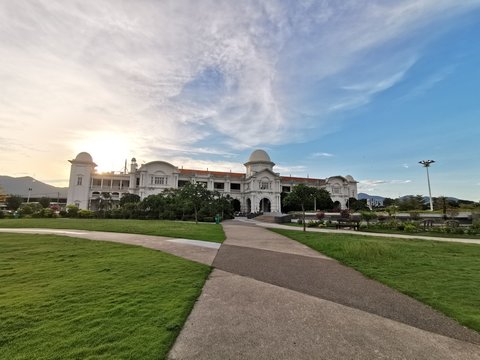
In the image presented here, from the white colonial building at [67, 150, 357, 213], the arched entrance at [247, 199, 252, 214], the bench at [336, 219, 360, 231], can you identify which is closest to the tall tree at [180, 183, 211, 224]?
the bench at [336, 219, 360, 231]

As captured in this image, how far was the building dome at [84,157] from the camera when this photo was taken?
55.1 meters

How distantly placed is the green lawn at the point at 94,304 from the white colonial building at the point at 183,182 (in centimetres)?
4720

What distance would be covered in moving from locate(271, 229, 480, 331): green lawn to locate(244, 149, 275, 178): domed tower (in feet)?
164

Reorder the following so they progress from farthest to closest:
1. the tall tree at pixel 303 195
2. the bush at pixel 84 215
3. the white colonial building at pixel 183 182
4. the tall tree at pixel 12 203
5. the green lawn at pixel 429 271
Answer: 1. the white colonial building at pixel 183 182
2. the tall tree at pixel 12 203
3. the bush at pixel 84 215
4. the tall tree at pixel 303 195
5. the green lawn at pixel 429 271

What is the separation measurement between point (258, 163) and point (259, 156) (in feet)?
7.30

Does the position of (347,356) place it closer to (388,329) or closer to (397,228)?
(388,329)

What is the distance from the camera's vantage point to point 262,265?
25.8 ft

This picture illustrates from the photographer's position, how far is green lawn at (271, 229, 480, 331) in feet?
15.8

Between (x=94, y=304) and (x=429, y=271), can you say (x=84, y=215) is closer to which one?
(x=94, y=304)

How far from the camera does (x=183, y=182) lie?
58.4m

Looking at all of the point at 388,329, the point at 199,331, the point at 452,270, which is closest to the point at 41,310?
the point at 199,331

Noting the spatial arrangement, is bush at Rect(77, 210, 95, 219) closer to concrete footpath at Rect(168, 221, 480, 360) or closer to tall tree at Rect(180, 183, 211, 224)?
tall tree at Rect(180, 183, 211, 224)

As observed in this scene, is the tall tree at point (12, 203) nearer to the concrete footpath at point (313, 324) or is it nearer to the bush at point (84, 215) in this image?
the bush at point (84, 215)

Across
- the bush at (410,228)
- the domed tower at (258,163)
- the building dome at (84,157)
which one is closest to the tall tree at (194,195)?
the bush at (410,228)
